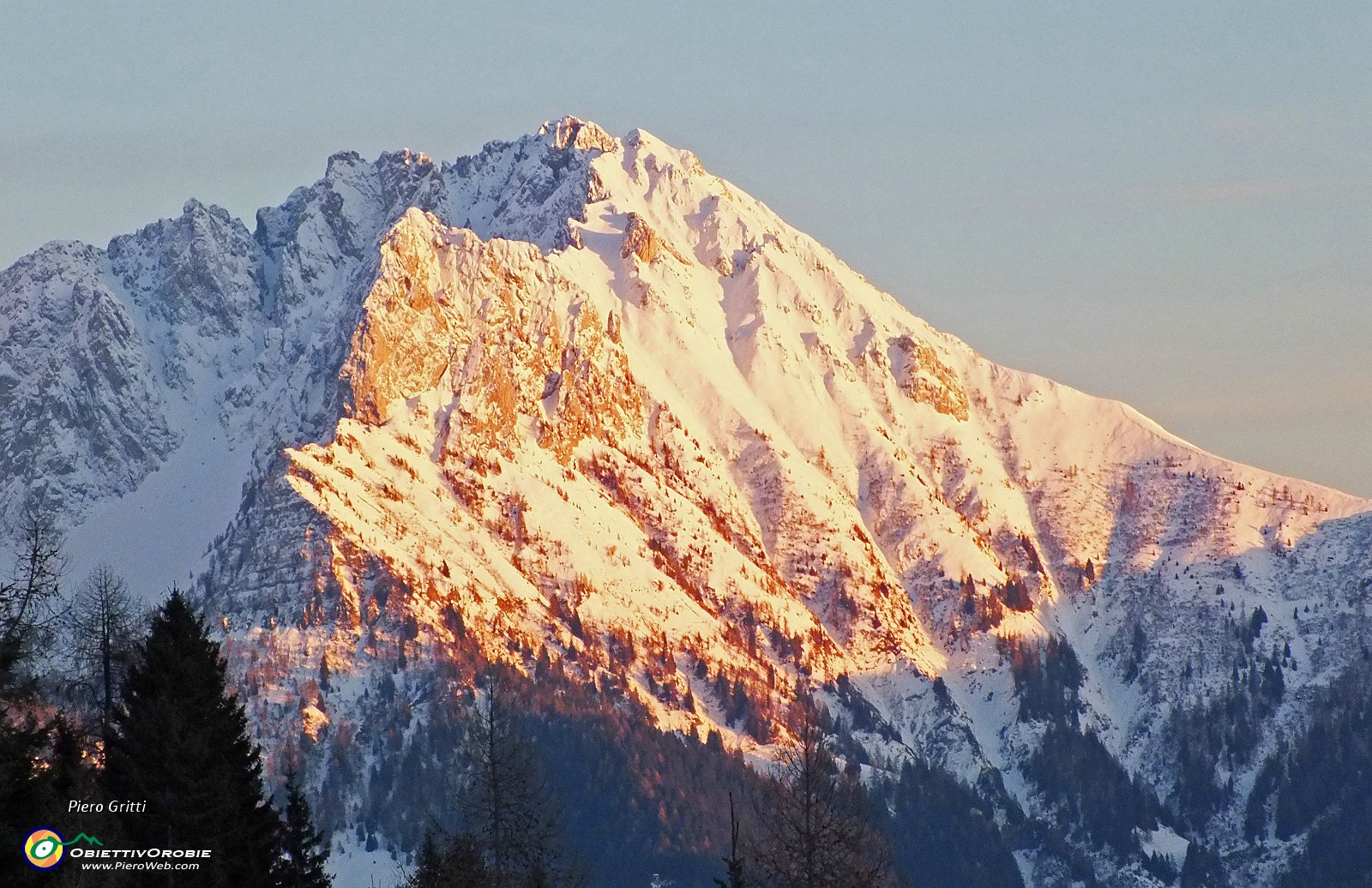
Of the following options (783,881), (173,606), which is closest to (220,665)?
(173,606)

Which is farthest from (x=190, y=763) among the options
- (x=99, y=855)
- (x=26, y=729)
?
(x=26, y=729)

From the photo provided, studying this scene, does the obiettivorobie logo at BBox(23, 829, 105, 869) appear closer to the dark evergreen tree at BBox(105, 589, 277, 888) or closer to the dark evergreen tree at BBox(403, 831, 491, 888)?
the dark evergreen tree at BBox(105, 589, 277, 888)

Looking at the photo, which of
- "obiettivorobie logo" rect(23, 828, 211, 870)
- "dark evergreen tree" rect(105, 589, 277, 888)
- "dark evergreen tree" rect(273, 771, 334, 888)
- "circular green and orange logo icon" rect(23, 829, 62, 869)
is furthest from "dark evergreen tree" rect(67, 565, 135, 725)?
"circular green and orange logo icon" rect(23, 829, 62, 869)

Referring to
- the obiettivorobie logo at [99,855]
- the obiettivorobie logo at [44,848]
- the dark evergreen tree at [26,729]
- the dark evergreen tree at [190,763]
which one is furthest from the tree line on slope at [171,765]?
the obiettivorobie logo at [44,848]

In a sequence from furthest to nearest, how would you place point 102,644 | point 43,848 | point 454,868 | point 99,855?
point 102,644, point 454,868, point 99,855, point 43,848

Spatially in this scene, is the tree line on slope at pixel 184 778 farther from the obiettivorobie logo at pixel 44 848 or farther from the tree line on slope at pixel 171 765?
the obiettivorobie logo at pixel 44 848

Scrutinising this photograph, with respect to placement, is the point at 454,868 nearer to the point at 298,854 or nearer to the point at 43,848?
the point at 298,854

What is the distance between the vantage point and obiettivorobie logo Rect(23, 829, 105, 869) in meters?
74.2

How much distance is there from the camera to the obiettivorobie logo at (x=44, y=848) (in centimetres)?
7425

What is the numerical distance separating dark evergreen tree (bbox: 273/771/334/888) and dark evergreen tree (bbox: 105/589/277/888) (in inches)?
79.2

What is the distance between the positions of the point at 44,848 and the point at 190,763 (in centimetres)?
1219

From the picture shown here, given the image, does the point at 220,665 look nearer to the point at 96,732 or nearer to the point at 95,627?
the point at 96,732

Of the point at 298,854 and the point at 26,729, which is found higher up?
the point at 26,729

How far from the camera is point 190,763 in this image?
287 ft
